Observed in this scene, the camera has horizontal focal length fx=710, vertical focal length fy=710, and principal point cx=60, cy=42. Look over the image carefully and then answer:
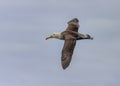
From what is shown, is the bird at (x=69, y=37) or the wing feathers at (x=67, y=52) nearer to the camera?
the wing feathers at (x=67, y=52)

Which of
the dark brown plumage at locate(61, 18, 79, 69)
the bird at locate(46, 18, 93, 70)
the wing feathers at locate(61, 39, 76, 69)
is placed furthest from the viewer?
the bird at locate(46, 18, 93, 70)

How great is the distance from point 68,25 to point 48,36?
112 inches

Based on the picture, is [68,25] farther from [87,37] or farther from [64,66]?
[64,66]

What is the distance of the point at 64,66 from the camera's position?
7862 centimetres

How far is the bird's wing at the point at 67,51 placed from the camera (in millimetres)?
79475

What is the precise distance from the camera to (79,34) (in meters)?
84.6

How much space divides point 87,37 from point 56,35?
3801 mm

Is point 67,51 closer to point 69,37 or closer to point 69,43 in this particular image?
point 69,43

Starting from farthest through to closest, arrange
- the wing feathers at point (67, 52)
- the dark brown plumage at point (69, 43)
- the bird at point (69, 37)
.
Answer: the bird at point (69, 37) < the dark brown plumage at point (69, 43) < the wing feathers at point (67, 52)

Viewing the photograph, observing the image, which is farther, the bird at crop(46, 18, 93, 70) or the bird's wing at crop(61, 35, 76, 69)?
the bird at crop(46, 18, 93, 70)

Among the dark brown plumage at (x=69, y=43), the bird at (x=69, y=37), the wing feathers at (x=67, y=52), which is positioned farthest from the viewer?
the bird at (x=69, y=37)

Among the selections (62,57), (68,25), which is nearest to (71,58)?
(62,57)

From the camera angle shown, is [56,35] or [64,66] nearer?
[64,66]

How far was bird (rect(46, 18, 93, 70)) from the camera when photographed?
8031 cm
